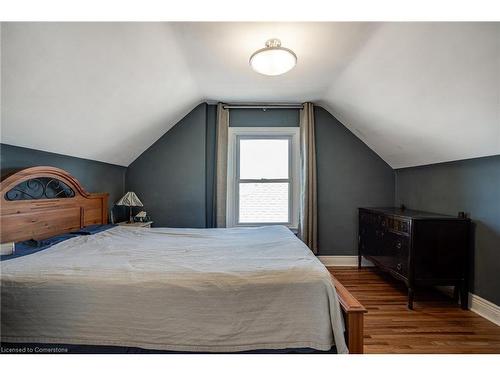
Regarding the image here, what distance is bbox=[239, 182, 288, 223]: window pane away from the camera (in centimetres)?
362

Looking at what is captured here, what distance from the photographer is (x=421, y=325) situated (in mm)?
2029

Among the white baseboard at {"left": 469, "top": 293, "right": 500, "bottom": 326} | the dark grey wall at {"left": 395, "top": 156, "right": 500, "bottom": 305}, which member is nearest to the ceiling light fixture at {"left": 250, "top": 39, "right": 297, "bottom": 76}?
the dark grey wall at {"left": 395, "top": 156, "right": 500, "bottom": 305}

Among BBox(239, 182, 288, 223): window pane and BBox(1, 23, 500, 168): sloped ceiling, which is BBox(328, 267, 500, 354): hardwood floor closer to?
BBox(239, 182, 288, 223): window pane

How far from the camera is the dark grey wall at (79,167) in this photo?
187cm

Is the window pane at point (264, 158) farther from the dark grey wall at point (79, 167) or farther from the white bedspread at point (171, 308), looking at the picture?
the white bedspread at point (171, 308)

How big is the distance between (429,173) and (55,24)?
3718mm

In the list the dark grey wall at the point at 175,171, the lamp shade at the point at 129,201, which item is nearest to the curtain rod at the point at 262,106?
the dark grey wall at the point at 175,171

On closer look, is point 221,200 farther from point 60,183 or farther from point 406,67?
point 406,67

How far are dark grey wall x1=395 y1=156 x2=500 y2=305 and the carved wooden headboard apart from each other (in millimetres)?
3871

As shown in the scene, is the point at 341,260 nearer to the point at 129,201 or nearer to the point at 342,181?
the point at 342,181

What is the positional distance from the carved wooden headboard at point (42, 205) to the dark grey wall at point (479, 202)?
3.87 meters

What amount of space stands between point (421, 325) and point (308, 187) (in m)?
1.92

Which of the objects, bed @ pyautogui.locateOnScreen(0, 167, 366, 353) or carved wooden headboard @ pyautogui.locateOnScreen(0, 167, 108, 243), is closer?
bed @ pyautogui.locateOnScreen(0, 167, 366, 353)

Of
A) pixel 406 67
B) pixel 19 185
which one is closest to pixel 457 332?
pixel 406 67
